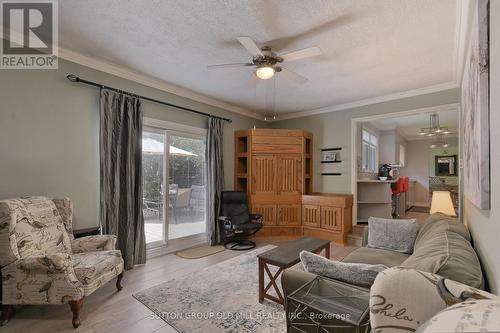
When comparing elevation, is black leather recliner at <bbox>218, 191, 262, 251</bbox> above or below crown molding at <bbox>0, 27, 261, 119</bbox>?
below

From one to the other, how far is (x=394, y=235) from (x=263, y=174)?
8.24 feet

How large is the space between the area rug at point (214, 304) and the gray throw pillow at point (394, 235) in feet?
4.53

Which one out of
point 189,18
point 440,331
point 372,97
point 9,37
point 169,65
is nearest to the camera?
point 440,331

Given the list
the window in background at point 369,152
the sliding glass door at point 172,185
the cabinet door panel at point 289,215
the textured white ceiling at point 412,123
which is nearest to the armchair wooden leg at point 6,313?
the sliding glass door at point 172,185

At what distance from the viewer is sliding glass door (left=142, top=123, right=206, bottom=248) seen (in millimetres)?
3690

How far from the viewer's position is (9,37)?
7.91 feet

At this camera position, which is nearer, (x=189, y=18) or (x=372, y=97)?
(x=189, y=18)

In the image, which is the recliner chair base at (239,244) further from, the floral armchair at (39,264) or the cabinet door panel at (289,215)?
the floral armchair at (39,264)

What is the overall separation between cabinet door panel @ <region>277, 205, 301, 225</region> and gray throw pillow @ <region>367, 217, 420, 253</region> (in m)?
1.93

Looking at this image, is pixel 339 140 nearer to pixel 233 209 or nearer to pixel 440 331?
pixel 233 209

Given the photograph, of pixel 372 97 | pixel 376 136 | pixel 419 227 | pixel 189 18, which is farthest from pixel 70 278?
pixel 376 136

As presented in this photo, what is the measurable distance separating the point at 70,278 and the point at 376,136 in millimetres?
7344

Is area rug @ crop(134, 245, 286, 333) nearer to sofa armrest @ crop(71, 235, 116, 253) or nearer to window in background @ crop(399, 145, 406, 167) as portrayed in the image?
sofa armrest @ crop(71, 235, 116, 253)

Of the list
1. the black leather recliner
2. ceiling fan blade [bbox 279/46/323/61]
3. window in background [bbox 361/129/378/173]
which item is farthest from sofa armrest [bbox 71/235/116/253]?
window in background [bbox 361/129/378/173]
